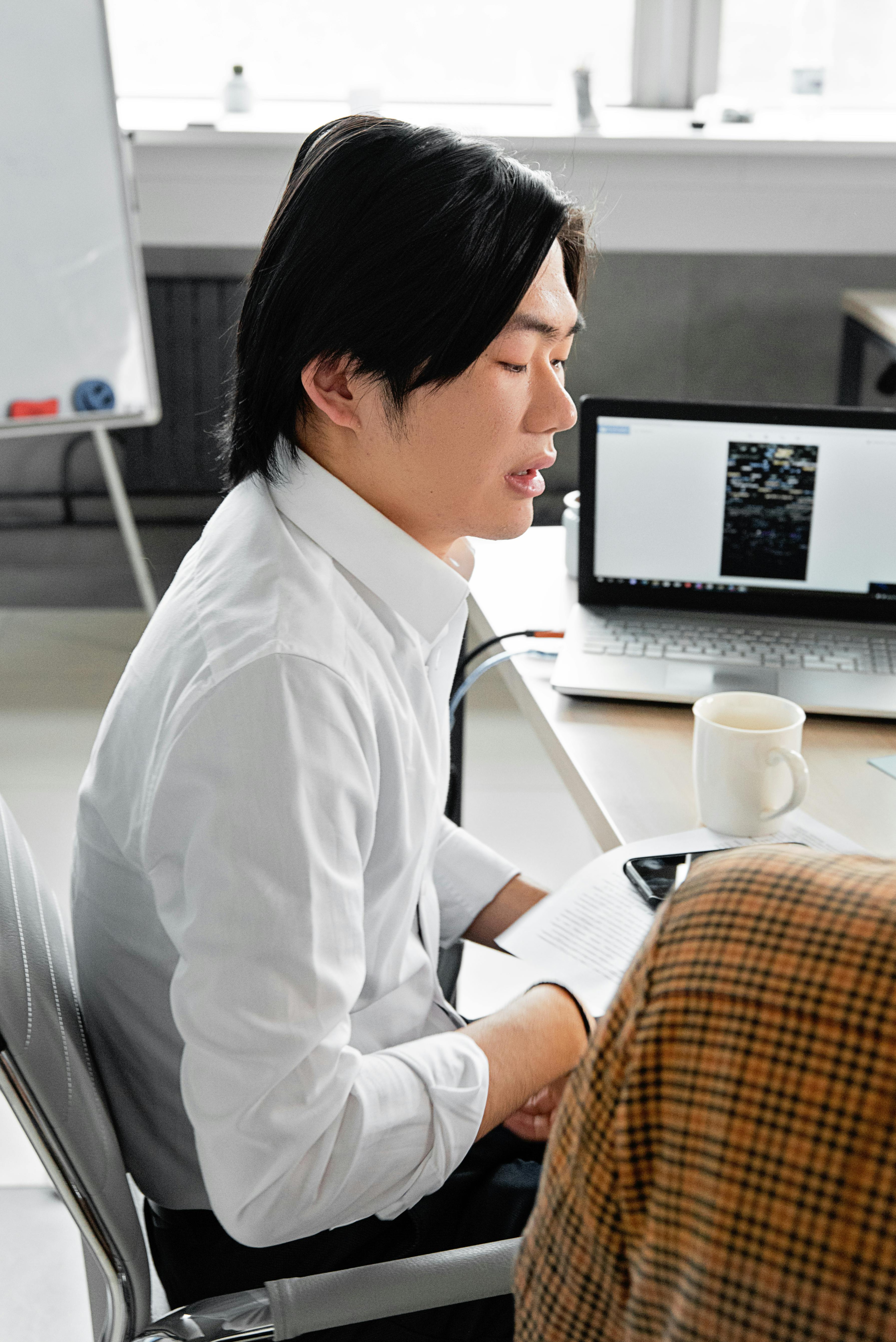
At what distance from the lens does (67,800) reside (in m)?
2.39

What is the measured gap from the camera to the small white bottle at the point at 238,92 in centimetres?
294

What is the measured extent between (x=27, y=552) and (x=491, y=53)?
1.73m

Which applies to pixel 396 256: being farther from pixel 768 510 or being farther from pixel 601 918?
pixel 768 510

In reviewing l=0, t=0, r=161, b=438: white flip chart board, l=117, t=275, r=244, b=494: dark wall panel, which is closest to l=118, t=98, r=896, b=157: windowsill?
l=0, t=0, r=161, b=438: white flip chart board

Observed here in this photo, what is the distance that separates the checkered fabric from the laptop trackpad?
0.88 meters

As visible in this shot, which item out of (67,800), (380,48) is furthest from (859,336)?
(67,800)

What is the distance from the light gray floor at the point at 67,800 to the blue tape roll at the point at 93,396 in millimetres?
577

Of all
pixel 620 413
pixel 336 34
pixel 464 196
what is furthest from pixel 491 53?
pixel 464 196

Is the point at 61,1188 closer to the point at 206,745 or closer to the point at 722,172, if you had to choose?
the point at 206,745

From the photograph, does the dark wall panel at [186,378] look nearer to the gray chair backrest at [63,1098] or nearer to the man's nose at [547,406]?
the man's nose at [547,406]

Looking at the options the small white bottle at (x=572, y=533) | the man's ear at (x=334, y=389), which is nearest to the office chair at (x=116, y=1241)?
the man's ear at (x=334, y=389)

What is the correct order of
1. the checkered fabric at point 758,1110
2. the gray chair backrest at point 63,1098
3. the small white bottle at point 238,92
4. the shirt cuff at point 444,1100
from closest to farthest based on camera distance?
the checkered fabric at point 758,1110 < the gray chair backrest at point 63,1098 < the shirt cuff at point 444,1100 < the small white bottle at point 238,92

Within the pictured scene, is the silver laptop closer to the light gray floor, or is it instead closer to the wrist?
the wrist

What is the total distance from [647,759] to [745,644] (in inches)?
10.3
